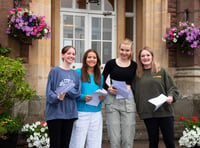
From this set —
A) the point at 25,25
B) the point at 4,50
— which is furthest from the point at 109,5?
the point at 4,50

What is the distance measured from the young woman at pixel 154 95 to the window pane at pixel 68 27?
5200mm

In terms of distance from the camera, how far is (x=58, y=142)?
4031 millimetres

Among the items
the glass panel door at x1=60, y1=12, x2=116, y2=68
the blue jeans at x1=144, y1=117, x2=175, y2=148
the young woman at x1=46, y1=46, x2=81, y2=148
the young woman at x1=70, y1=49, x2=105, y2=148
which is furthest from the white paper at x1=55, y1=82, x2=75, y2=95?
the glass panel door at x1=60, y1=12, x2=116, y2=68

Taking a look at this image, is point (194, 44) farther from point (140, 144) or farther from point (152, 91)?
point (152, 91)

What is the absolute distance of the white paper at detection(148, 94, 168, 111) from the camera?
4.21 m

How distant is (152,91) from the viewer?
4.41 metres

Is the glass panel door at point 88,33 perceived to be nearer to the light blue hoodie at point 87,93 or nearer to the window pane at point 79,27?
the window pane at point 79,27

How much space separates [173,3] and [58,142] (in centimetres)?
629

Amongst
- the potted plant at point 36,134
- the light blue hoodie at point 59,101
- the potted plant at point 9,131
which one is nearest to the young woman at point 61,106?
the light blue hoodie at point 59,101

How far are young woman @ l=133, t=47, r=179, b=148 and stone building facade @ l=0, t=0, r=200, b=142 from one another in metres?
3.18

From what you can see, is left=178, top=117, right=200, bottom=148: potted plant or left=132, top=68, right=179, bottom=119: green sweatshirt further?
left=178, top=117, right=200, bottom=148: potted plant

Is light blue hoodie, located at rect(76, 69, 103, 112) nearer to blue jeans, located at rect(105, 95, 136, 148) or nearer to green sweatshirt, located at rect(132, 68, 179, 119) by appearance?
blue jeans, located at rect(105, 95, 136, 148)

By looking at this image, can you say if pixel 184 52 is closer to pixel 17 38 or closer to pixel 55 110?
pixel 17 38

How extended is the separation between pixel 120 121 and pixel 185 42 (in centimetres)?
469
